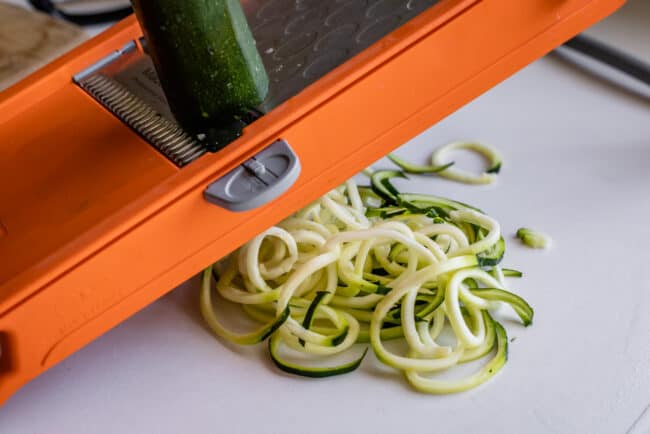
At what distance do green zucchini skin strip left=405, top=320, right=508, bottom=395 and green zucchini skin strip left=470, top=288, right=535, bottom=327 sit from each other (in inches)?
1.9

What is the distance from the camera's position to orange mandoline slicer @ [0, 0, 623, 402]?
35.4 inches

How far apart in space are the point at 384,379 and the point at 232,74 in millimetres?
364

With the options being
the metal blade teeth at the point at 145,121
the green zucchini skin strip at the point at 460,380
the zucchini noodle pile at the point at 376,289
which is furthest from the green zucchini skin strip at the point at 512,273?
the metal blade teeth at the point at 145,121

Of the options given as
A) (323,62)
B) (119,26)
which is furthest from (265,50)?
(119,26)

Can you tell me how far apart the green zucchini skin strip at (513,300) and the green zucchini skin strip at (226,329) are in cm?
22

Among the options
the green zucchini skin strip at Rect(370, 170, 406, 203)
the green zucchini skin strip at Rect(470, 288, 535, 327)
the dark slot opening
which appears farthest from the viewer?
the green zucchini skin strip at Rect(370, 170, 406, 203)

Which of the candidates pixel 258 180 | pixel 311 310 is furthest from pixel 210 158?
pixel 311 310

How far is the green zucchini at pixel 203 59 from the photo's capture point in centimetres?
93

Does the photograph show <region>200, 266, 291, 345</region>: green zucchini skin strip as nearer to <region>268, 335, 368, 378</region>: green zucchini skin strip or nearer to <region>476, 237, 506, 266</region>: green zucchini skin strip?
<region>268, 335, 368, 378</region>: green zucchini skin strip

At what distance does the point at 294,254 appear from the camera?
1068mm

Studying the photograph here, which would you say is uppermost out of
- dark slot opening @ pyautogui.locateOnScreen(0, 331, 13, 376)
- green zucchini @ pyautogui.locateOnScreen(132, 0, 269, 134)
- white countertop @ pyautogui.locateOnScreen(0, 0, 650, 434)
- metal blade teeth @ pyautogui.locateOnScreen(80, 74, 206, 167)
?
green zucchini @ pyautogui.locateOnScreen(132, 0, 269, 134)

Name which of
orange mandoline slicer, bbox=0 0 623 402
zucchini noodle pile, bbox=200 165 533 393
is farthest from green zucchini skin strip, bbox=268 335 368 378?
Answer: orange mandoline slicer, bbox=0 0 623 402

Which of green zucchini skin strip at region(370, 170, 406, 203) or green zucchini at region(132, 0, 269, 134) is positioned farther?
green zucchini skin strip at region(370, 170, 406, 203)

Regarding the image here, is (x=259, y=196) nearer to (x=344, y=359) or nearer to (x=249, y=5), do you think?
(x=344, y=359)
